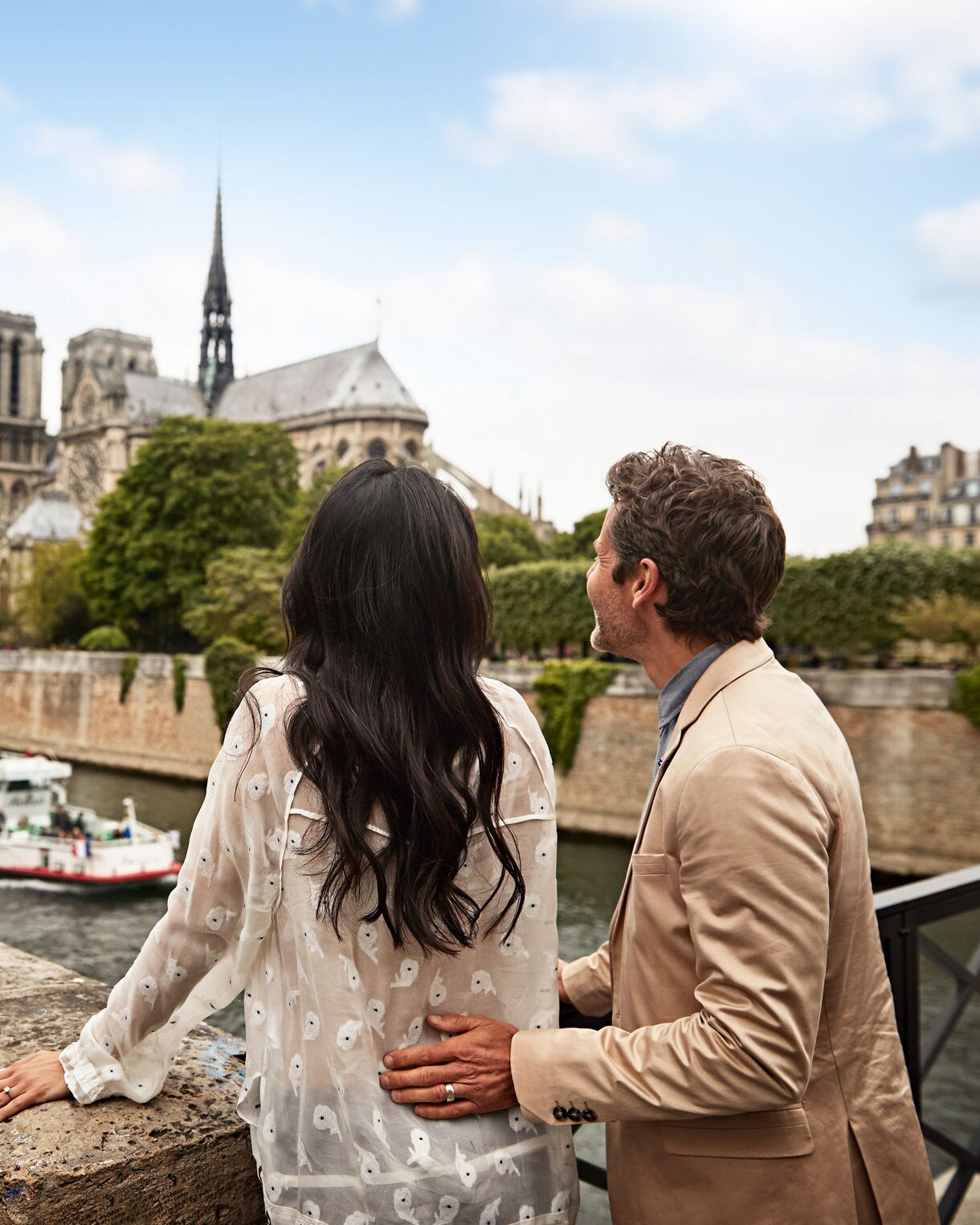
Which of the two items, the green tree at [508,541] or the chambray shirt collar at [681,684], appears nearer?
the chambray shirt collar at [681,684]

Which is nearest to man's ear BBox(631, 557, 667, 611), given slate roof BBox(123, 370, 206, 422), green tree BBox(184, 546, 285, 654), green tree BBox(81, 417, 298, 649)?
green tree BBox(184, 546, 285, 654)

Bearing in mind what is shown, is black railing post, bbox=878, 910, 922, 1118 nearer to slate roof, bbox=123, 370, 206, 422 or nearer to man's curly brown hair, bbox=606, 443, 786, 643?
man's curly brown hair, bbox=606, 443, 786, 643

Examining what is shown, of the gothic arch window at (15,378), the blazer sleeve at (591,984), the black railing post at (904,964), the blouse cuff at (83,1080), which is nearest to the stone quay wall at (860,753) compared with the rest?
the black railing post at (904,964)

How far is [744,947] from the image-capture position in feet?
4.71

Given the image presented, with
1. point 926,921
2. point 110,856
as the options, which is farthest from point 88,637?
point 926,921

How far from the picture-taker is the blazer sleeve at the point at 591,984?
1.99 metres

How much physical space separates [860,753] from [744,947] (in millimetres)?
18303

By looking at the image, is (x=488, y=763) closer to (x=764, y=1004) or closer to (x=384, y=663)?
(x=384, y=663)

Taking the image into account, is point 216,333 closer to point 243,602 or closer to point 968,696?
point 243,602

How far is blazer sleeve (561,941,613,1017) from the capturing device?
6.53 ft

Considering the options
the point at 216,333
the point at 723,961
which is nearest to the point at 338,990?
the point at 723,961

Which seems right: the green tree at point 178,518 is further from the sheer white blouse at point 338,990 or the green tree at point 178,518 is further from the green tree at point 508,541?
the sheer white blouse at point 338,990

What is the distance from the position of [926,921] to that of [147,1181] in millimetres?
1817

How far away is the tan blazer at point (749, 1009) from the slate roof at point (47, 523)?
58594 millimetres
